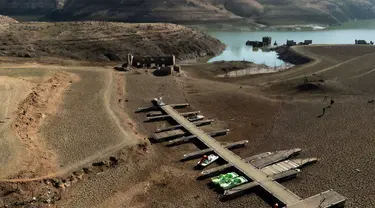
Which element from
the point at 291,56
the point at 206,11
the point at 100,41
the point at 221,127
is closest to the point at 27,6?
the point at 206,11

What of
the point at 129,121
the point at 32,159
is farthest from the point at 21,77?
the point at 32,159

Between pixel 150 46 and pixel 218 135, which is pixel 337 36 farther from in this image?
pixel 218 135

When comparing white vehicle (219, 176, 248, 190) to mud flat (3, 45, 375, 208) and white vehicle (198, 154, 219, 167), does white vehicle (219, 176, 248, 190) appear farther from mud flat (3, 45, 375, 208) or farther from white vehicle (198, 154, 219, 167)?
white vehicle (198, 154, 219, 167)

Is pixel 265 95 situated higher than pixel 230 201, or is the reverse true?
pixel 265 95

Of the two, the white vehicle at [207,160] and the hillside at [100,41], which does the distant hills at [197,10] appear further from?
the white vehicle at [207,160]

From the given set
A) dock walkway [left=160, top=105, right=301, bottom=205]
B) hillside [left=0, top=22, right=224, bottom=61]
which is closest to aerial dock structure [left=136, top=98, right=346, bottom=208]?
dock walkway [left=160, top=105, right=301, bottom=205]

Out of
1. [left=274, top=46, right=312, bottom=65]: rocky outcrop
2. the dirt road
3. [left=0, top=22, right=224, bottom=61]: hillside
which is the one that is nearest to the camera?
the dirt road
